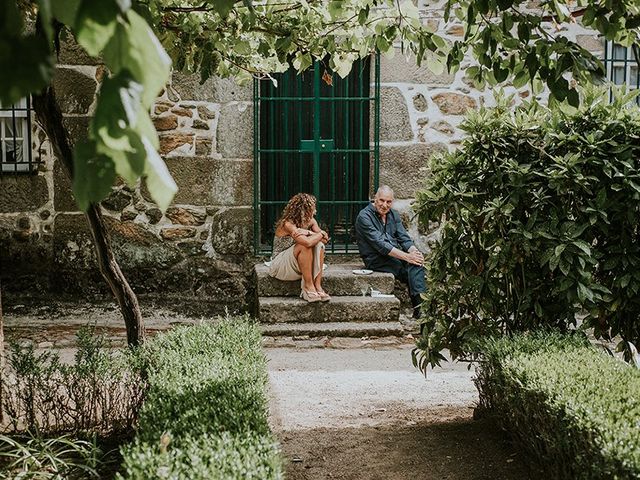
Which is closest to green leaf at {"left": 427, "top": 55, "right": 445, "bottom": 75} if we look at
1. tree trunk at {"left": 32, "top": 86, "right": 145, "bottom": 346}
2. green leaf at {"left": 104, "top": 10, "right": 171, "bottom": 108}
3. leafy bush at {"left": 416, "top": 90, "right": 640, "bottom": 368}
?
leafy bush at {"left": 416, "top": 90, "right": 640, "bottom": 368}

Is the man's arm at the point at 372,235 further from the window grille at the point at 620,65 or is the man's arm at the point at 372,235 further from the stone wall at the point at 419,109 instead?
the window grille at the point at 620,65

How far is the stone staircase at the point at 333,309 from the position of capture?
854 cm

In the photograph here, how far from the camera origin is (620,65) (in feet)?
32.0

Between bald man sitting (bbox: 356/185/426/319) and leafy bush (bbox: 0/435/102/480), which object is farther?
bald man sitting (bbox: 356/185/426/319)

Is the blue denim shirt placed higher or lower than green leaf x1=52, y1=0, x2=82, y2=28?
lower

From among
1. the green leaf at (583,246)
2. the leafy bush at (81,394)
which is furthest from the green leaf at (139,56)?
the green leaf at (583,246)

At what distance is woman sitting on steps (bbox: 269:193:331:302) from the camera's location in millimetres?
8797

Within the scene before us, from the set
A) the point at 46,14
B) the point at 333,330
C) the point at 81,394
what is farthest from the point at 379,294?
the point at 46,14

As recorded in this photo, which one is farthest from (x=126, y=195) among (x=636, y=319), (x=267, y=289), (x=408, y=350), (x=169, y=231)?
(x=636, y=319)

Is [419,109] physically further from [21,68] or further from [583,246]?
[21,68]

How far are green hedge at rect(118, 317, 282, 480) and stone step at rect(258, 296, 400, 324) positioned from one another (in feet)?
11.8

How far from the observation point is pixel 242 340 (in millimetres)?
4844

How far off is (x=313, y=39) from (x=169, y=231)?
4.64 metres

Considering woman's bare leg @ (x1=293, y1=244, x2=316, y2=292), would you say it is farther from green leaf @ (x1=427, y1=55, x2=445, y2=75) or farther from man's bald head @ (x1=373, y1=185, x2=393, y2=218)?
green leaf @ (x1=427, y1=55, x2=445, y2=75)
